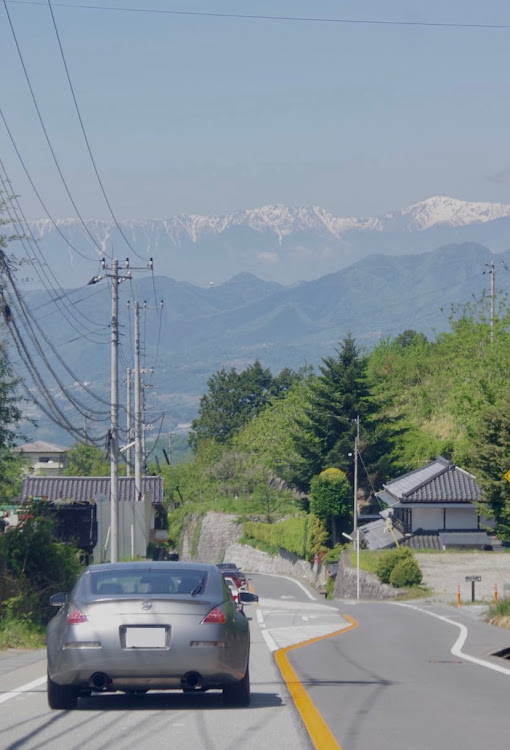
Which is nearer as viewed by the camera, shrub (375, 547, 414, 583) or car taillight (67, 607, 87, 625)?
car taillight (67, 607, 87, 625)

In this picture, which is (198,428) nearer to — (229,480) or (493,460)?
(229,480)

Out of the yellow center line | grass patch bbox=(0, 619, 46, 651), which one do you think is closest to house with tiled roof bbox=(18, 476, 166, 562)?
grass patch bbox=(0, 619, 46, 651)

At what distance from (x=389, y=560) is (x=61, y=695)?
4479 cm

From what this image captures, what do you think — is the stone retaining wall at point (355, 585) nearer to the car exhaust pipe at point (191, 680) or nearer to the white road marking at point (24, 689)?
the white road marking at point (24, 689)

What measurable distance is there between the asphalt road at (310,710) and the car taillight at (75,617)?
2.45 ft

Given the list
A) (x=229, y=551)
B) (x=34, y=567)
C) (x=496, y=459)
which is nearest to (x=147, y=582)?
(x=34, y=567)

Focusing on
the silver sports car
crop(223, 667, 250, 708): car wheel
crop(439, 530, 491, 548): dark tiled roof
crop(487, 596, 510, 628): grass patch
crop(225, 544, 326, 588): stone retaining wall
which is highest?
the silver sports car

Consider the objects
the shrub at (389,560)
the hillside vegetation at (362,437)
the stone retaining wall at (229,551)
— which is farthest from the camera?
the stone retaining wall at (229,551)

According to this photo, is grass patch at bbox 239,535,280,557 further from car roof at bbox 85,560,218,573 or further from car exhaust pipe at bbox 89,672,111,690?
car exhaust pipe at bbox 89,672,111,690

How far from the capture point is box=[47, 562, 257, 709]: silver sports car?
8992 mm

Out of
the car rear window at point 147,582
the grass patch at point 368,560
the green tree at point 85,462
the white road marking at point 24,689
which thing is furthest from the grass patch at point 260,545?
the car rear window at point 147,582

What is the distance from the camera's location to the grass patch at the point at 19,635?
1641cm

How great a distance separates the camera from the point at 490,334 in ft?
271

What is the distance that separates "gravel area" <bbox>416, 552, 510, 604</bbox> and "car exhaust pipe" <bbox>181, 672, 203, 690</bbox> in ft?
123
